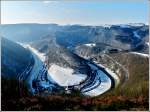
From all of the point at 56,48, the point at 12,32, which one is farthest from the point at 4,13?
the point at 56,48

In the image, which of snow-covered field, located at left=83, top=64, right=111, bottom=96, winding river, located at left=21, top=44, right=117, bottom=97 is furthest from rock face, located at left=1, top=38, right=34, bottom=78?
snow-covered field, located at left=83, top=64, right=111, bottom=96

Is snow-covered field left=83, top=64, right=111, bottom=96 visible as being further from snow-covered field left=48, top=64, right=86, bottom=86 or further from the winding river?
snow-covered field left=48, top=64, right=86, bottom=86

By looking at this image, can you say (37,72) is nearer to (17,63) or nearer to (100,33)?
(17,63)

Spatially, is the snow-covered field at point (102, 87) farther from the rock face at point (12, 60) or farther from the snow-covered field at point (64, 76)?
the rock face at point (12, 60)

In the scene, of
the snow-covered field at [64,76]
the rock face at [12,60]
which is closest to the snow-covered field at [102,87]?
the snow-covered field at [64,76]

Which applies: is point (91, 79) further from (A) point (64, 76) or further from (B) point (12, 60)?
(B) point (12, 60)

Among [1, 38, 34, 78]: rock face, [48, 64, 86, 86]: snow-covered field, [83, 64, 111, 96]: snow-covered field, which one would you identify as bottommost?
Result: [83, 64, 111, 96]: snow-covered field

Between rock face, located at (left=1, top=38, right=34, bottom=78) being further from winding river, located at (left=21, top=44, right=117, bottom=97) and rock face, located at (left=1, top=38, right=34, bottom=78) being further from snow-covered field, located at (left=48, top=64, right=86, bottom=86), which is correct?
snow-covered field, located at (left=48, top=64, right=86, bottom=86)

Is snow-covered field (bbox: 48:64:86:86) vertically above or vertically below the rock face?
below
